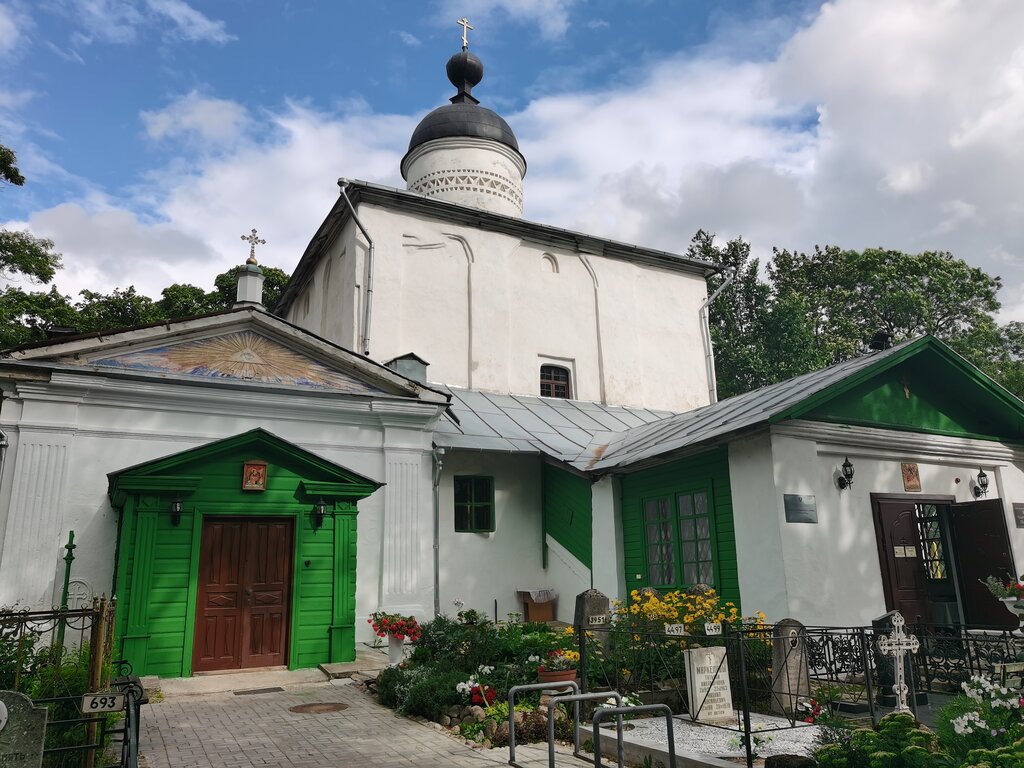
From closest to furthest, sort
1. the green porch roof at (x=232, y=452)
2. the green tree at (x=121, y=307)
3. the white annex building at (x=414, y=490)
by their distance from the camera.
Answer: the green porch roof at (x=232, y=452), the white annex building at (x=414, y=490), the green tree at (x=121, y=307)

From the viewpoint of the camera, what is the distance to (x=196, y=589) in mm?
10648

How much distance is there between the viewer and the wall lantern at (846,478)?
11125 mm

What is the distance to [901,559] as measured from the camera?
11406 mm

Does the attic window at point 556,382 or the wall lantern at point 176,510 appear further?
the attic window at point 556,382

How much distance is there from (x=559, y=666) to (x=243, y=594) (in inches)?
198

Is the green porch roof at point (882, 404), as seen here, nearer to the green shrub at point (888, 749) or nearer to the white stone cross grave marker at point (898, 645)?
the white stone cross grave marker at point (898, 645)

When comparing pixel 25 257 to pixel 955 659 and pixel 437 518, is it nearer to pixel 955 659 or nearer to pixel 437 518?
pixel 437 518

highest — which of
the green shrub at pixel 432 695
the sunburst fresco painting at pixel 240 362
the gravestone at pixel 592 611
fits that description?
the sunburst fresco painting at pixel 240 362

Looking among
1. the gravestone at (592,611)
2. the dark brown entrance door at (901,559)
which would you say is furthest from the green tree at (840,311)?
the gravestone at (592,611)

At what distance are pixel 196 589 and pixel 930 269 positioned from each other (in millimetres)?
32525

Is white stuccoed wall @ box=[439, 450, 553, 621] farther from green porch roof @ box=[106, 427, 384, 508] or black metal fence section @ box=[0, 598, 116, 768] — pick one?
black metal fence section @ box=[0, 598, 116, 768]

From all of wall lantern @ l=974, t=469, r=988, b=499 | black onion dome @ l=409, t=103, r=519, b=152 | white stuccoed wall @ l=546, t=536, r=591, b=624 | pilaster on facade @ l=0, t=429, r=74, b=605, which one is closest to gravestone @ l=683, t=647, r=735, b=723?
white stuccoed wall @ l=546, t=536, r=591, b=624

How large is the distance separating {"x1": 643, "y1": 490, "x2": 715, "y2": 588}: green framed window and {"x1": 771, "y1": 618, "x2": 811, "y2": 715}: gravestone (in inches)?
140

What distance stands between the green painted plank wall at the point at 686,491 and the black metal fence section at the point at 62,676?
8.12 metres
